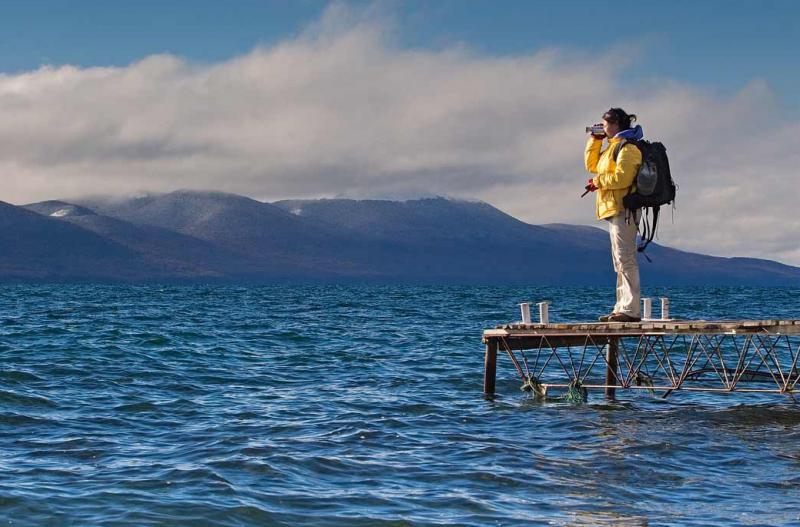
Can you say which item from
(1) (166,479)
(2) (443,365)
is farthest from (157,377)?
(1) (166,479)

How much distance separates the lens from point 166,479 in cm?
1208

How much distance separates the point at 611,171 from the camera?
16.8 meters

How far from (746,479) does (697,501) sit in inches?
61.0

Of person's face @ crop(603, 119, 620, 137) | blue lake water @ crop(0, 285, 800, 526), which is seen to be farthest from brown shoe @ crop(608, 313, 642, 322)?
person's face @ crop(603, 119, 620, 137)

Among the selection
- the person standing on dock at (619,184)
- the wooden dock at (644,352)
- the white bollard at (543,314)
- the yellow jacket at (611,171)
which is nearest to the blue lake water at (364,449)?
the wooden dock at (644,352)

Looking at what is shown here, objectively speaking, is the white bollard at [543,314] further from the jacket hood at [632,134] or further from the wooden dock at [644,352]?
the jacket hood at [632,134]

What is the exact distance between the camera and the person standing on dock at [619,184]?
16.7 metres

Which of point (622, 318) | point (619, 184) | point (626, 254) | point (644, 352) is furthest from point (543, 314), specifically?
point (619, 184)

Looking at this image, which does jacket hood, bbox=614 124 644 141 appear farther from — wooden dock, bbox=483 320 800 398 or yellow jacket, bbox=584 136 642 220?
wooden dock, bbox=483 320 800 398

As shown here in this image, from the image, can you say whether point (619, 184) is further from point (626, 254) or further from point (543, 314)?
point (543, 314)

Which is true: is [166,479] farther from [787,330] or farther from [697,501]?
[787,330]

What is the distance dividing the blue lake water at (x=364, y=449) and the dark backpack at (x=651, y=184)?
387 cm

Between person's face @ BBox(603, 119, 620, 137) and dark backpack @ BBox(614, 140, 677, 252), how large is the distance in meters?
0.34

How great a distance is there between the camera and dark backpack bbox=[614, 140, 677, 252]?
1669 cm
